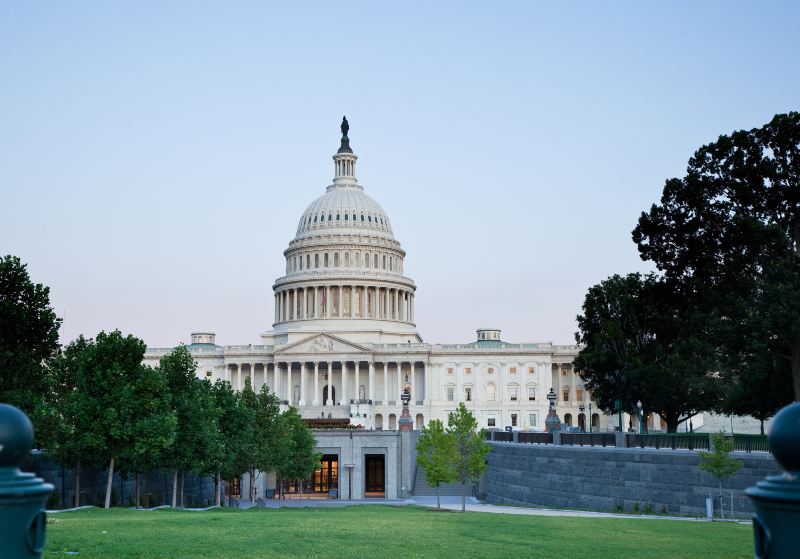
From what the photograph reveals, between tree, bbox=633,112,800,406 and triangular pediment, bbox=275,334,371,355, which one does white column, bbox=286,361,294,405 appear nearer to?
triangular pediment, bbox=275,334,371,355

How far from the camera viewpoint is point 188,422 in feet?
162

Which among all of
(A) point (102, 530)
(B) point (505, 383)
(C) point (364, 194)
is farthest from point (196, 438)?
(C) point (364, 194)

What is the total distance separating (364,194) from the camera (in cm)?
17200

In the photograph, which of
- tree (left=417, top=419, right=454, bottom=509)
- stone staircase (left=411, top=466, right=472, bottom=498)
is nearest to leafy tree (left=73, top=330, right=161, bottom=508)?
tree (left=417, top=419, right=454, bottom=509)

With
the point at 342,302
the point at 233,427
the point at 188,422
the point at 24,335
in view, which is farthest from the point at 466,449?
the point at 342,302

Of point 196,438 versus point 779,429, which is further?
point 196,438

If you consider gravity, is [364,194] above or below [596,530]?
above

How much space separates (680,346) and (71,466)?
39007mm

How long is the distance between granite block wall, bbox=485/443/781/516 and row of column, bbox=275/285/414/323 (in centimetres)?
9129

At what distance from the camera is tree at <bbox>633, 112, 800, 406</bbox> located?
46.3m

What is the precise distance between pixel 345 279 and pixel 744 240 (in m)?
109

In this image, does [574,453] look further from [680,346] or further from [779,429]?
[779,429]

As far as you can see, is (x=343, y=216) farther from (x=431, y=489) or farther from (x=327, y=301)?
(x=431, y=489)

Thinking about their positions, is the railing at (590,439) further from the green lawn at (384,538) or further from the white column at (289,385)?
the white column at (289,385)
